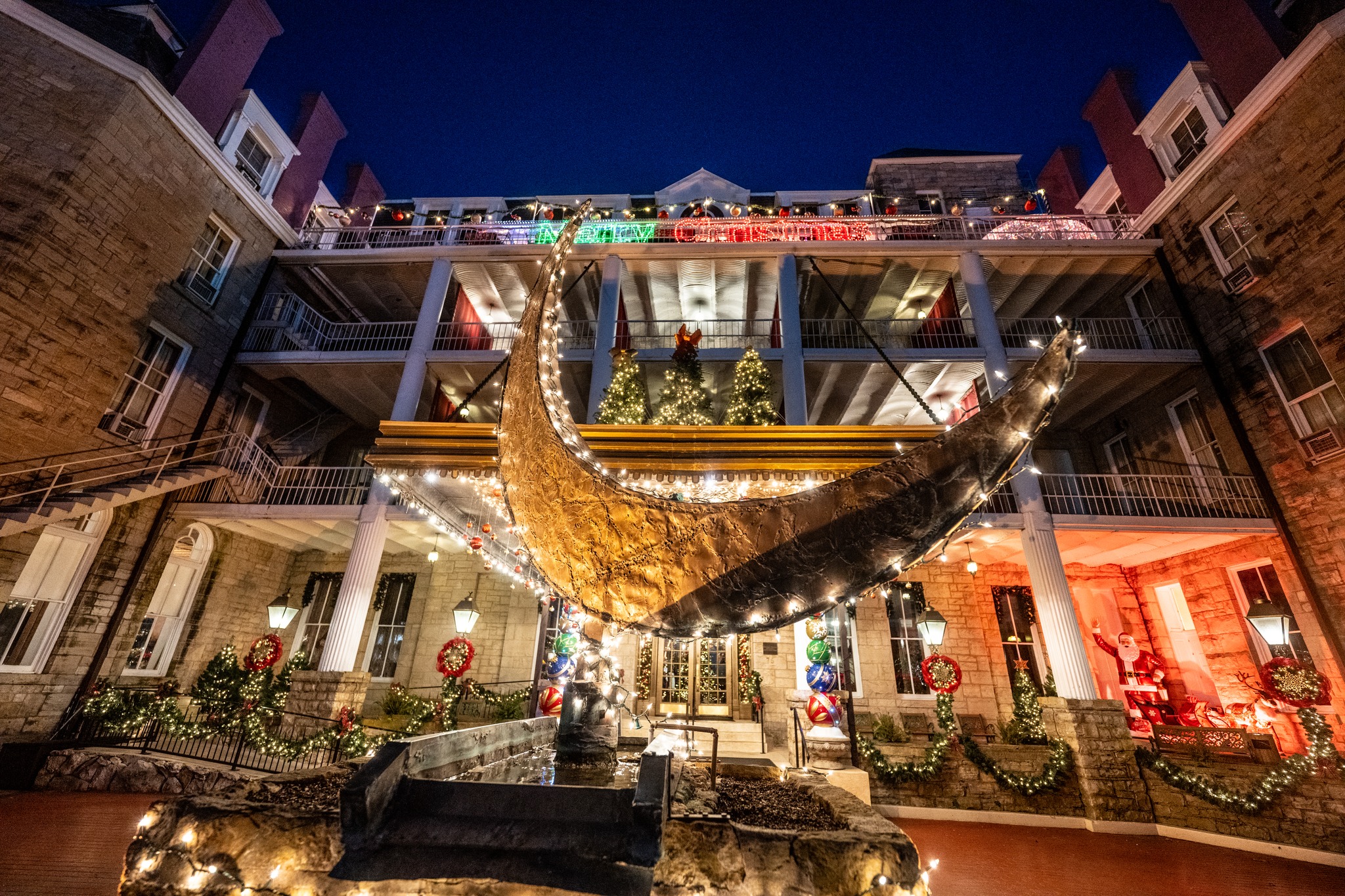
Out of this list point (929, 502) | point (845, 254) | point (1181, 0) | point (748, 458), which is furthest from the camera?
point (845, 254)

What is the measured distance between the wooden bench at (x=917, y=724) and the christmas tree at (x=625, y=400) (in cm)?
757

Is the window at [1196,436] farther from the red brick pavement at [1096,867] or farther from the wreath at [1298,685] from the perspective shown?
the red brick pavement at [1096,867]

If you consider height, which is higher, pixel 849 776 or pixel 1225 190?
pixel 1225 190

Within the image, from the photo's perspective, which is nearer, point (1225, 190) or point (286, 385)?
point (1225, 190)

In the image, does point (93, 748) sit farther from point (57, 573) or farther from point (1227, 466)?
point (1227, 466)

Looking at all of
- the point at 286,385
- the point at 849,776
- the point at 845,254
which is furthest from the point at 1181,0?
the point at 286,385

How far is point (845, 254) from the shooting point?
10406 mm

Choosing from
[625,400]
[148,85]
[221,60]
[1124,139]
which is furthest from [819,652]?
[221,60]

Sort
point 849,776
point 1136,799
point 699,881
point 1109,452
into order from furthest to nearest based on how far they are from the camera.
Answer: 1. point 1109,452
2. point 1136,799
3. point 849,776
4. point 699,881

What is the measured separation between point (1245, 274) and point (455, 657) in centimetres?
1487

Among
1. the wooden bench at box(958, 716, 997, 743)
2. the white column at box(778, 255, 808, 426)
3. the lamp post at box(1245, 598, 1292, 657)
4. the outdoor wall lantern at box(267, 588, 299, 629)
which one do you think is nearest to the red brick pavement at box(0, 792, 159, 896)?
the outdoor wall lantern at box(267, 588, 299, 629)

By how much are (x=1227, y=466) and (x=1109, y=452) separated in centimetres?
228

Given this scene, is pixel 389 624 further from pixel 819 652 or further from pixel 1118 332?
pixel 1118 332

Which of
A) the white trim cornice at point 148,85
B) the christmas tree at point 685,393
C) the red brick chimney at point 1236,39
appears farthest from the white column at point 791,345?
the white trim cornice at point 148,85
